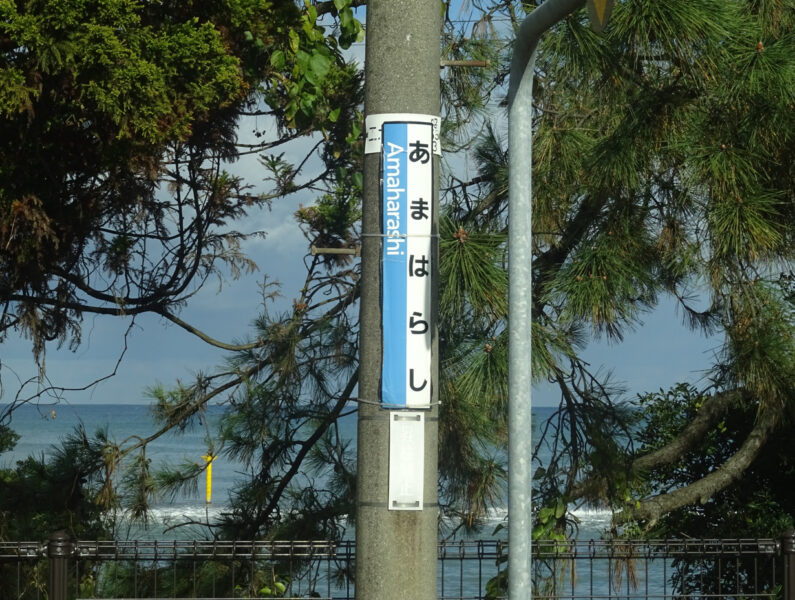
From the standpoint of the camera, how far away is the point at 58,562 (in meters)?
6.12

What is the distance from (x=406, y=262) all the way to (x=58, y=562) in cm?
351

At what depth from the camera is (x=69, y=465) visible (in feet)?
25.4

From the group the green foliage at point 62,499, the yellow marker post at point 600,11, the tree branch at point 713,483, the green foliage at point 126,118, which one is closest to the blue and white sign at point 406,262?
the yellow marker post at point 600,11

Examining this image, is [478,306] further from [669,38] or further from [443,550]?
[669,38]

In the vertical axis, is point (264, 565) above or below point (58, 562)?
below

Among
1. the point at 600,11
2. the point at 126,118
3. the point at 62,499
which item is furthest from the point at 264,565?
the point at 600,11

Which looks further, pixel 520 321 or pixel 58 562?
pixel 58 562

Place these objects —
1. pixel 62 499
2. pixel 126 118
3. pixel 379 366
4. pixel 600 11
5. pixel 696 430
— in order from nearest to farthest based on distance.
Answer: pixel 600 11
pixel 379 366
pixel 126 118
pixel 62 499
pixel 696 430

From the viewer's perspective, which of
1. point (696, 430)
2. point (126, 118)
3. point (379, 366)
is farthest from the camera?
point (696, 430)

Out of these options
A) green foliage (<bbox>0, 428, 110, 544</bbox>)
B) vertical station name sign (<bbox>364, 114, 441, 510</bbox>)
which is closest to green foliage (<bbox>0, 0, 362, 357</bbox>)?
green foliage (<bbox>0, 428, 110, 544</bbox>)

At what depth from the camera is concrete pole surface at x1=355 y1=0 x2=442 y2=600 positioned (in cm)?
362

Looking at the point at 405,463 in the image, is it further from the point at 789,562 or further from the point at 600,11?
the point at 789,562

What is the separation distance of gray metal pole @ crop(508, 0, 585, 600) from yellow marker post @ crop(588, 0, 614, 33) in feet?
1.43

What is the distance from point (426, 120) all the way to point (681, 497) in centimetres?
478
